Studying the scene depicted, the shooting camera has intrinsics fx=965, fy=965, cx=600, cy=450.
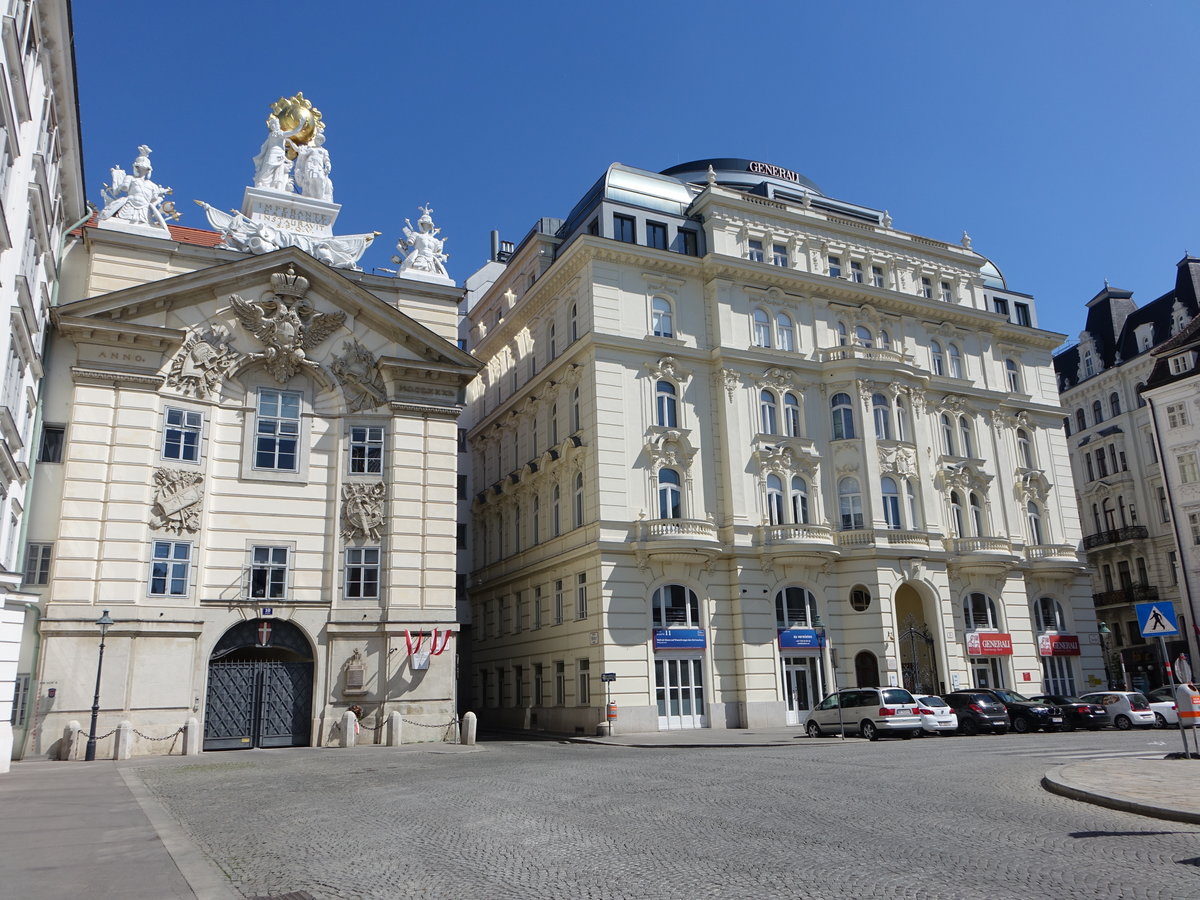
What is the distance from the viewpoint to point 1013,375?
5453 centimetres

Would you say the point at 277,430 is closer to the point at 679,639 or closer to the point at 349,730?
the point at 349,730

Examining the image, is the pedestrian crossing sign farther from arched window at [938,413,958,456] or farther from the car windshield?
arched window at [938,413,958,456]

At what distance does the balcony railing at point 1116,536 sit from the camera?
60.5 meters

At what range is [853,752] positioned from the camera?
83.1 ft

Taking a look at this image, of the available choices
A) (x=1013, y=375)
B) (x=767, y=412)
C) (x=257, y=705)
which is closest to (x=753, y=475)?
(x=767, y=412)

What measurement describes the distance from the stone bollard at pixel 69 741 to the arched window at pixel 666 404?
24755 millimetres

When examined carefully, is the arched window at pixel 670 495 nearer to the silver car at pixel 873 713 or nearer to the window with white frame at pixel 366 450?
the silver car at pixel 873 713

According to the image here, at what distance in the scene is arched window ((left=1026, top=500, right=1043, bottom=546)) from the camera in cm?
5150

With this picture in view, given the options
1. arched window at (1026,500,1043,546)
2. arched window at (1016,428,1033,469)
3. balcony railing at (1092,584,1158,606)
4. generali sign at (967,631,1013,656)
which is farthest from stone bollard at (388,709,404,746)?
balcony railing at (1092,584,1158,606)

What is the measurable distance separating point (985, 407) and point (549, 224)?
84.1 feet

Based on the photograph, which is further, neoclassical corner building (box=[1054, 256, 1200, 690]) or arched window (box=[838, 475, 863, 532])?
neoclassical corner building (box=[1054, 256, 1200, 690])

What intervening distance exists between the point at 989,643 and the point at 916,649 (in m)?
4.02

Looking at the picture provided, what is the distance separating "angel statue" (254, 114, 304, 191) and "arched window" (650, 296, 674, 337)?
16449 millimetres

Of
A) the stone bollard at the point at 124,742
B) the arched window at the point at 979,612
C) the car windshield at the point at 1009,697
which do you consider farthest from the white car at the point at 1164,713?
the stone bollard at the point at 124,742
